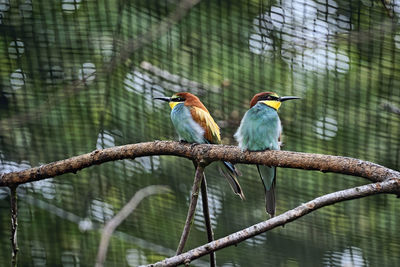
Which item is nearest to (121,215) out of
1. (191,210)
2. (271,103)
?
(271,103)

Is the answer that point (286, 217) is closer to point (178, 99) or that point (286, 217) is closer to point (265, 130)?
point (265, 130)

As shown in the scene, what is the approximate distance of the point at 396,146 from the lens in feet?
6.33

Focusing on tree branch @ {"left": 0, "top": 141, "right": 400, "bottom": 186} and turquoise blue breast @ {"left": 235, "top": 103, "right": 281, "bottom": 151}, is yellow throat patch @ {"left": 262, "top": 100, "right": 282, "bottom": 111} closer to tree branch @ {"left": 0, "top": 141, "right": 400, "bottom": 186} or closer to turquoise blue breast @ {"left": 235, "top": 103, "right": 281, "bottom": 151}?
turquoise blue breast @ {"left": 235, "top": 103, "right": 281, "bottom": 151}

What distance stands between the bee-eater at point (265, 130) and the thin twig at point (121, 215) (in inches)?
16.3

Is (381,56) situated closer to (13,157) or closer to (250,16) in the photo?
(250,16)

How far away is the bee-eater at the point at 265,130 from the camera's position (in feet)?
5.48

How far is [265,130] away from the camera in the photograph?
5.61 ft

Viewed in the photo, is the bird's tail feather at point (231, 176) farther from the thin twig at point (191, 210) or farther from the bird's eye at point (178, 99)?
the thin twig at point (191, 210)

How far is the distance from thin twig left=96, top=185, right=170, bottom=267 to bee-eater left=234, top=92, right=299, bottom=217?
41cm

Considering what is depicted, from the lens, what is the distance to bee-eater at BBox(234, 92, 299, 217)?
5.48ft

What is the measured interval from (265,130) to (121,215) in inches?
22.8

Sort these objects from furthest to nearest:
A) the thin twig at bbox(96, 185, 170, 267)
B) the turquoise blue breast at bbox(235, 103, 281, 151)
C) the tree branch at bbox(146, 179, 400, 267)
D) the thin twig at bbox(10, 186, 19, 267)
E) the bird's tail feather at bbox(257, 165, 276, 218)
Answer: the thin twig at bbox(96, 185, 170, 267), the bird's tail feather at bbox(257, 165, 276, 218), the turquoise blue breast at bbox(235, 103, 281, 151), the thin twig at bbox(10, 186, 19, 267), the tree branch at bbox(146, 179, 400, 267)

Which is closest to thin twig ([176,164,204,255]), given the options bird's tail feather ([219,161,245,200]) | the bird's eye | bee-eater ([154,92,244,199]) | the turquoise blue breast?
the turquoise blue breast

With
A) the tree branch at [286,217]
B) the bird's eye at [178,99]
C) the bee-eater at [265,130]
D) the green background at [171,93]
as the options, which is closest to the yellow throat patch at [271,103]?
the bee-eater at [265,130]
